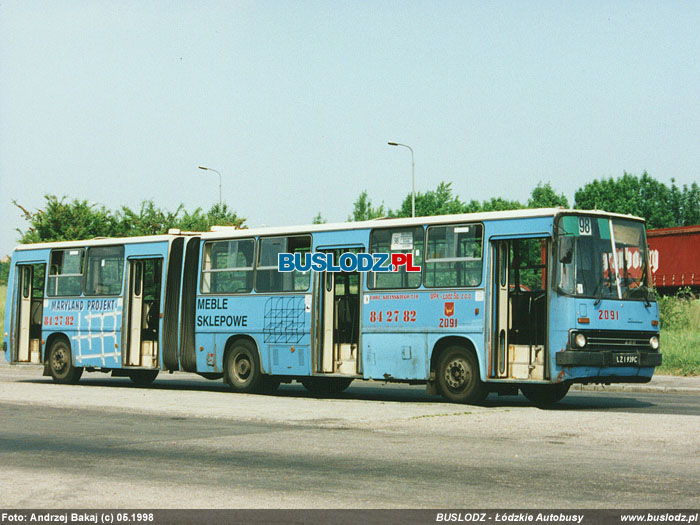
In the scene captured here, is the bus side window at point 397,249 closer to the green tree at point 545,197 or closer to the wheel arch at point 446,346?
the wheel arch at point 446,346

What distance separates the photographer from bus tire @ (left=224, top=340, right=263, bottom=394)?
65.5 ft

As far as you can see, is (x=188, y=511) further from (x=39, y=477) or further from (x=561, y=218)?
(x=561, y=218)

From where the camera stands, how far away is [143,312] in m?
22.2

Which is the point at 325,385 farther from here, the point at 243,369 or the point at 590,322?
the point at 590,322

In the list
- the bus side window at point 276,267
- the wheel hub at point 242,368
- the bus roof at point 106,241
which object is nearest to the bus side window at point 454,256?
the bus side window at point 276,267

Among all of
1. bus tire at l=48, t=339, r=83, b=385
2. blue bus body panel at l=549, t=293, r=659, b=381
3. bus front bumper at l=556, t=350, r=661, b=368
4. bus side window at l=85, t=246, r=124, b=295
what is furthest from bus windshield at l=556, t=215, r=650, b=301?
bus tire at l=48, t=339, r=83, b=385

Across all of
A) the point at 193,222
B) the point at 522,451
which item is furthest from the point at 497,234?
the point at 193,222

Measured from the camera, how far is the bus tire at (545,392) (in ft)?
56.2

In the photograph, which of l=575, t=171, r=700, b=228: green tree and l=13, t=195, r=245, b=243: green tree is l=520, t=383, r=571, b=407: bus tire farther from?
l=575, t=171, r=700, b=228: green tree

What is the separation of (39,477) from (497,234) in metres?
9.33

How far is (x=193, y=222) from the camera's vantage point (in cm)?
5616

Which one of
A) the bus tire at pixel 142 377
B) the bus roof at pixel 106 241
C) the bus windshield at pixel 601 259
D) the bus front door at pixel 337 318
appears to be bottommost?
the bus tire at pixel 142 377

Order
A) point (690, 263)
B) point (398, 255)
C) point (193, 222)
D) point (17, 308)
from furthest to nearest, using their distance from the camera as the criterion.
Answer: point (193, 222)
point (690, 263)
point (17, 308)
point (398, 255)

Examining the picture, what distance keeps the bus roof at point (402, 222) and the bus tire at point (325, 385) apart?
3.01m
